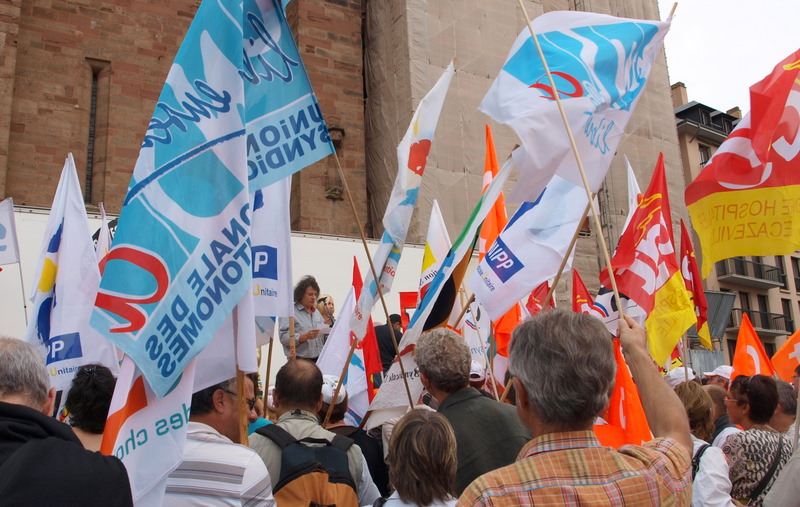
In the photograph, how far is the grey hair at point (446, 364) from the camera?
3.30 m

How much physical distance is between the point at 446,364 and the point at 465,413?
0.23 metres

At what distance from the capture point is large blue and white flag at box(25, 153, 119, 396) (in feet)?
17.2

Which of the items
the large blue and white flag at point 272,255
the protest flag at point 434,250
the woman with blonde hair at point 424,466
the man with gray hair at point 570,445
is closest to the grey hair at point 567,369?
the man with gray hair at point 570,445

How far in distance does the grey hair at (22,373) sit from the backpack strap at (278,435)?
107 centimetres

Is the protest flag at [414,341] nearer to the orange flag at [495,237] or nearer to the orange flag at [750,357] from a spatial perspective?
the orange flag at [495,237]

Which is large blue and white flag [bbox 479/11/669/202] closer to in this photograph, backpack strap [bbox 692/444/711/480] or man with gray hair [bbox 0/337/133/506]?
backpack strap [bbox 692/444/711/480]

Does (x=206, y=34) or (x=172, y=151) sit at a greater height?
(x=206, y=34)

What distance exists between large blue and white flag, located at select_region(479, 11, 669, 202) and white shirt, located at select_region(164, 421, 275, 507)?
1868mm

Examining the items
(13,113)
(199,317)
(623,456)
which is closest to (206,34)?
(199,317)

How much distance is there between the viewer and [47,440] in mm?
1844

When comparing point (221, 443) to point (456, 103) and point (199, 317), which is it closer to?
point (199, 317)

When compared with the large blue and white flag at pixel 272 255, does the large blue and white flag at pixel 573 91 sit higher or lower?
higher

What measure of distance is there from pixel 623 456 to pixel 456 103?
51.1 feet

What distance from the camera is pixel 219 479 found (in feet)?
7.86
